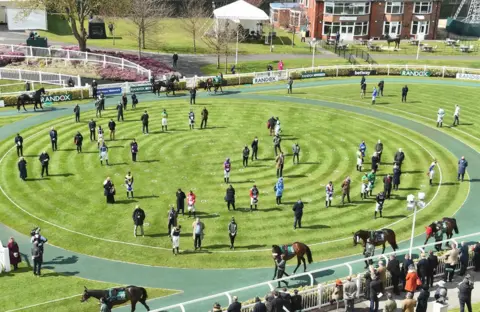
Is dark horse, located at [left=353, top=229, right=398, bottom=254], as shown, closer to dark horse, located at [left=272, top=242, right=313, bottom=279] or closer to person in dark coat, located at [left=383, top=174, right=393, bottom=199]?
dark horse, located at [left=272, top=242, right=313, bottom=279]

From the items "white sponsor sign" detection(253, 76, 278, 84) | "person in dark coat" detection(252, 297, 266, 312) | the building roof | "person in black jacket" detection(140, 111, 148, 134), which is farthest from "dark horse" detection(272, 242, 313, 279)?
the building roof

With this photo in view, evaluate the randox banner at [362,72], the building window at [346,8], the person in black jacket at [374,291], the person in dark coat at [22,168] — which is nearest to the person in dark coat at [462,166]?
the person in black jacket at [374,291]

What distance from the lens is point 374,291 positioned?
1889 centimetres

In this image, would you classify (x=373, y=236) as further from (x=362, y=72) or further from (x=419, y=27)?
(x=419, y=27)

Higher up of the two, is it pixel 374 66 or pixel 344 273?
pixel 374 66

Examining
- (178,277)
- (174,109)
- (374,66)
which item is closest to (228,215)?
(178,277)

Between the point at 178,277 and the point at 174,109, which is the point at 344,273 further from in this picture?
the point at 174,109

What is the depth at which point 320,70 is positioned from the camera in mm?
62344

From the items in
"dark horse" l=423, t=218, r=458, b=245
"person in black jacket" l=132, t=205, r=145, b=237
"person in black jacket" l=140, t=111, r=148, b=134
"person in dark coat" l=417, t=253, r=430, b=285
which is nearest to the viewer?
"person in dark coat" l=417, t=253, r=430, b=285

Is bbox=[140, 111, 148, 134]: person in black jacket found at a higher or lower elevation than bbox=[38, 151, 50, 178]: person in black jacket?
higher

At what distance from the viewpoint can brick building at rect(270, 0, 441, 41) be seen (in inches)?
3280

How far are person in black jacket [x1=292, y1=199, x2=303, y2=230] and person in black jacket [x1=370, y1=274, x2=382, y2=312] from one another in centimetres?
758

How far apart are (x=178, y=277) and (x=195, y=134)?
64.9 feet

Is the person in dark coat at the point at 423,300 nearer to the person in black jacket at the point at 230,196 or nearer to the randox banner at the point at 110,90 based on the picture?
the person in black jacket at the point at 230,196
